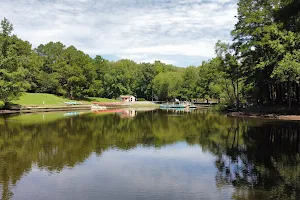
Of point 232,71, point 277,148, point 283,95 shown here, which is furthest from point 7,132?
point 283,95

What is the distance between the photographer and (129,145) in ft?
71.5

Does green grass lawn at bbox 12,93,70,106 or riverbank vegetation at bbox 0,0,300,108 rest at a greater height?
riverbank vegetation at bbox 0,0,300,108

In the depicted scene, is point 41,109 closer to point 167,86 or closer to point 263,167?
point 263,167

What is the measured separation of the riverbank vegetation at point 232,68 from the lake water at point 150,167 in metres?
17.8

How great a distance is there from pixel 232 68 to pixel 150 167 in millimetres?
40325

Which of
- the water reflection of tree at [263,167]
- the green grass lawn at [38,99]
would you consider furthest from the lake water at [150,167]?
the green grass lawn at [38,99]

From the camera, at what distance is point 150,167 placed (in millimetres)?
15211

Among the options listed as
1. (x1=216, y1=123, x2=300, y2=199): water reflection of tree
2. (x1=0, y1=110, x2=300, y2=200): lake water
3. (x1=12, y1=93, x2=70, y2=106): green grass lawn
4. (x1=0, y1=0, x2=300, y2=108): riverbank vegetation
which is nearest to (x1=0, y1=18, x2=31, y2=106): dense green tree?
(x1=0, y1=0, x2=300, y2=108): riverbank vegetation

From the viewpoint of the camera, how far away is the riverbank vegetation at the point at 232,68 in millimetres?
39062

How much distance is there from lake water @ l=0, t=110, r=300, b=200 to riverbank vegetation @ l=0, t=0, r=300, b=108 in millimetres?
17845

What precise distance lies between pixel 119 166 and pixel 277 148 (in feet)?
34.5

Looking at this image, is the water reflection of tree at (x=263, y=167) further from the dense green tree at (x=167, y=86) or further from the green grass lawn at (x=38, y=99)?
the dense green tree at (x=167, y=86)

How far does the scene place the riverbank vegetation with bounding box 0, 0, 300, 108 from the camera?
128 ft

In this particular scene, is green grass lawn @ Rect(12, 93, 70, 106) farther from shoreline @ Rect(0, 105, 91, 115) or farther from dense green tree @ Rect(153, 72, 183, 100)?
dense green tree @ Rect(153, 72, 183, 100)
